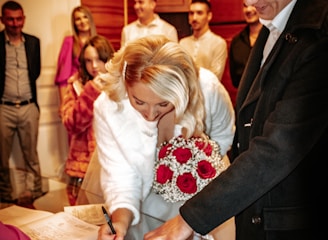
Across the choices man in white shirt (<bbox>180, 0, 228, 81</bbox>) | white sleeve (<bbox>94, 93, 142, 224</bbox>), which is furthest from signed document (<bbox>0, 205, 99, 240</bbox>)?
man in white shirt (<bbox>180, 0, 228, 81</bbox>)

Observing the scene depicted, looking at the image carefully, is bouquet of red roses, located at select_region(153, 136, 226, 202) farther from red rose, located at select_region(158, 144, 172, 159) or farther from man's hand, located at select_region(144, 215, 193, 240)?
man's hand, located at select_region(144, 215, 193, 240)

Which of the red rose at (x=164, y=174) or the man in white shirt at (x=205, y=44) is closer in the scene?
the red rose at (x=164, y=174)

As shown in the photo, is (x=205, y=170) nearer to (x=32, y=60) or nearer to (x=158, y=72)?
(x=158, y=72)

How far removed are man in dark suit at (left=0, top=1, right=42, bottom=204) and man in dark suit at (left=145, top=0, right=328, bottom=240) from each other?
3.03m

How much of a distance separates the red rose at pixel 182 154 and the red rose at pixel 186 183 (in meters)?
0.06

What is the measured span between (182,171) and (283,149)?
0.71m

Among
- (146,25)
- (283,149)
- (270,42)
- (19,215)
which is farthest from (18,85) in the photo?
(283,149)

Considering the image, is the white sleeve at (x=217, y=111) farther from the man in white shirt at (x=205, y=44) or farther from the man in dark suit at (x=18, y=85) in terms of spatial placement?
the man in dark suit at (x=18, y=85)

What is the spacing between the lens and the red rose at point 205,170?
1.59m

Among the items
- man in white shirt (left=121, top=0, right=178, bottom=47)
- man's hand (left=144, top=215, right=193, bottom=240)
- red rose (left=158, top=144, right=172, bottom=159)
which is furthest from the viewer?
man in white shirt (left=121, top=0, right=178, bottom=47)

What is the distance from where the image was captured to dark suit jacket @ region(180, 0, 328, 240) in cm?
90

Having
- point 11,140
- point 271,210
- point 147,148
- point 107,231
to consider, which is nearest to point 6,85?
point 11,140

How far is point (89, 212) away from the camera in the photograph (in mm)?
1623

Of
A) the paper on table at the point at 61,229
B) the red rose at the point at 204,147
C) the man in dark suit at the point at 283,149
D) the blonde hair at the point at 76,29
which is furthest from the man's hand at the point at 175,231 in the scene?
the blonde hair at the point at 76,29
